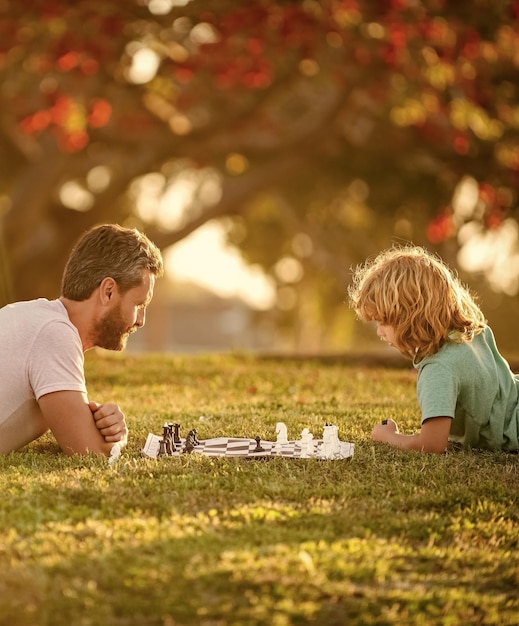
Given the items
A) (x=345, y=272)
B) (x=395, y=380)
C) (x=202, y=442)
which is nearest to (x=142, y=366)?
(x=395, y=380)

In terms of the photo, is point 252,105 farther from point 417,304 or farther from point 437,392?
point 437,392

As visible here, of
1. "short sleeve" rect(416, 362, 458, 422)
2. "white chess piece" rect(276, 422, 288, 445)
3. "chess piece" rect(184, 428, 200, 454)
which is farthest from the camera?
"white chess piece" rect(276, 422, 288, 445)

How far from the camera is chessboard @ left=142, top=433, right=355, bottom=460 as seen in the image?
16.5ft

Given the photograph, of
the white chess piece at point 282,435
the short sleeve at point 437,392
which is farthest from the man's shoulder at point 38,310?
the short sleeve at point 437,392

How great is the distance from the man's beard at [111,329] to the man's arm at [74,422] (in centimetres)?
47

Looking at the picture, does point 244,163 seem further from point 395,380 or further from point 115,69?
point 395,380

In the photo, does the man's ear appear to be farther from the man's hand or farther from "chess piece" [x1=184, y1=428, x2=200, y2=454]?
"chess piece" [x1=184, y1=428, x2=200, y2=454]

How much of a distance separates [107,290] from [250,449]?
1150mm

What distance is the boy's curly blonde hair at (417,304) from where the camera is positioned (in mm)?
5273

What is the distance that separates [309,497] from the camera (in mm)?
4227

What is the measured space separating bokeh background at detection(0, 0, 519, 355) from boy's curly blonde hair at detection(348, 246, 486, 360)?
834 cm

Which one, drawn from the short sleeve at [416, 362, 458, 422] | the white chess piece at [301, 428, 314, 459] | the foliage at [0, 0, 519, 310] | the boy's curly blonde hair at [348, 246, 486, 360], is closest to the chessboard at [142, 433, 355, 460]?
the white chess piece at [301, 428, 314, 459]

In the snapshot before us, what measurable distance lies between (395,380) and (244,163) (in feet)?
36.7

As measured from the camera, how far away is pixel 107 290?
5.27m
